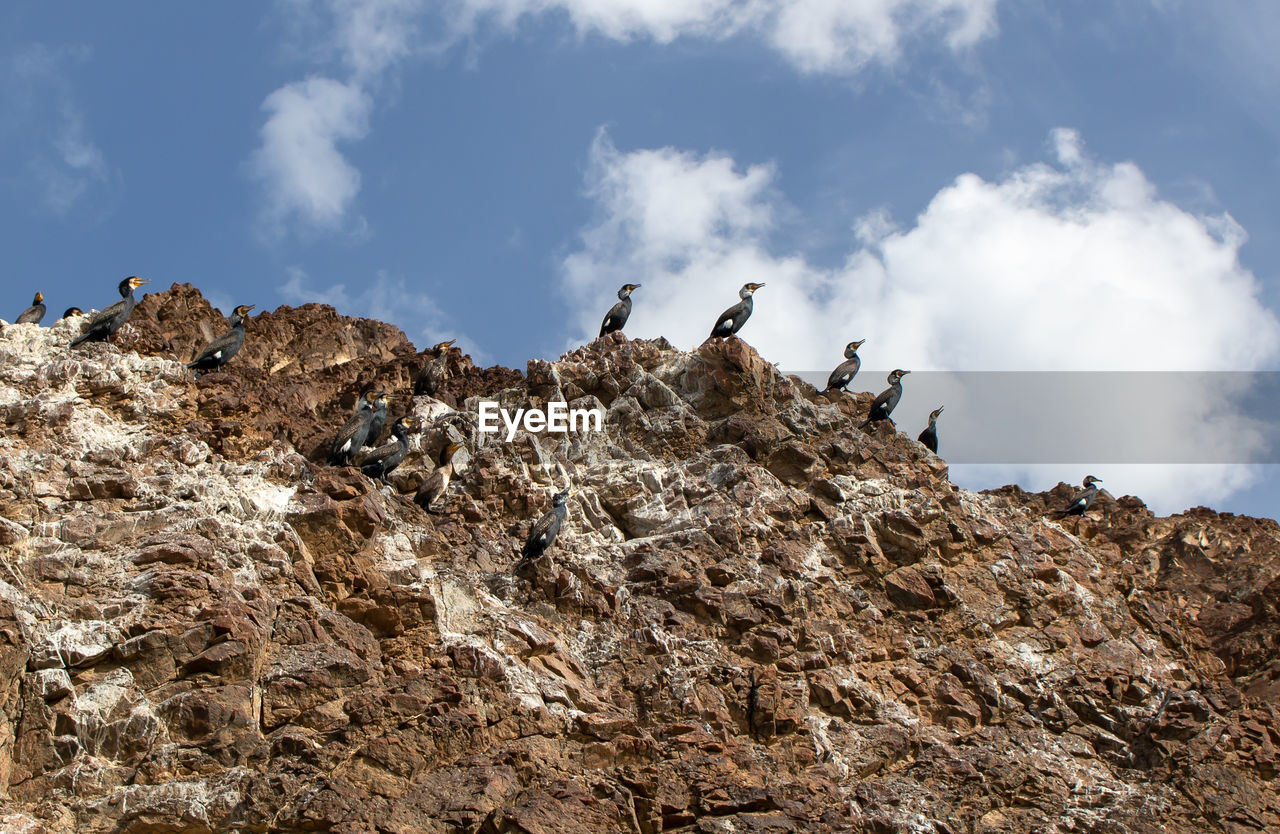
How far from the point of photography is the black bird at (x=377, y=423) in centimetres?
2045

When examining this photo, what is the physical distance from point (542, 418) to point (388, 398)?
2.94 meters

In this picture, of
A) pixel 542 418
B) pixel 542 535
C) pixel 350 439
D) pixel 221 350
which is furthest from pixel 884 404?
pixel 221 350

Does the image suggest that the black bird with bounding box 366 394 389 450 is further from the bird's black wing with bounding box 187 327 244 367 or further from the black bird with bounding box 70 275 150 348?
the black bird with bounding box 70 275 150 348

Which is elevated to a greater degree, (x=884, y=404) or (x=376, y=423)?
(x=884, y=404)

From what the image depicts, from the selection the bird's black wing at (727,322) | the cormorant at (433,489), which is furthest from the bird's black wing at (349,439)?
the bird's black wing at (727,322)

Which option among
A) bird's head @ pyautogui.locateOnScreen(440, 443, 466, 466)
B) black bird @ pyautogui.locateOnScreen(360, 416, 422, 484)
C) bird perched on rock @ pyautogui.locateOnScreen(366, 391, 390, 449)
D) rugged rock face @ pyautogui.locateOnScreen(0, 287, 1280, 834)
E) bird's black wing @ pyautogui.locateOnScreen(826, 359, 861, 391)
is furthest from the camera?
bird's black wing @ pyautogui.locateOnScreen(826, 359, 861, 391)

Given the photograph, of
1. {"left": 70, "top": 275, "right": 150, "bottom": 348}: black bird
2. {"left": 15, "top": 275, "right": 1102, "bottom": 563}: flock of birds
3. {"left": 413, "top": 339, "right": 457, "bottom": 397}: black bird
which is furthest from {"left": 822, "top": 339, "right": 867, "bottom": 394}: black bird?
{"left": 70, "top": 275, "right": 150, "bottom": 348}: black bird

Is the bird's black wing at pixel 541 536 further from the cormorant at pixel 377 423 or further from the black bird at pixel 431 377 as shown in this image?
the black bird at pixel 431 377

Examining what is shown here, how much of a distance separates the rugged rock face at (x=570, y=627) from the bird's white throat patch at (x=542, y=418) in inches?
12.5

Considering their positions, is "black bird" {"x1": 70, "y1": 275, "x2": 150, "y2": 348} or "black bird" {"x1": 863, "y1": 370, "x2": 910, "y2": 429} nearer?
"black bird" {"x1": 70, "y1": 275, "x2": 150, "y2": 348}

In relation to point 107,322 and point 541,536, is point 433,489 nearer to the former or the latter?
point 541,536

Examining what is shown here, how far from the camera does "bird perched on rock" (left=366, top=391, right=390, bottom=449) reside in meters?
20.4

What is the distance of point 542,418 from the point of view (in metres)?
22.3

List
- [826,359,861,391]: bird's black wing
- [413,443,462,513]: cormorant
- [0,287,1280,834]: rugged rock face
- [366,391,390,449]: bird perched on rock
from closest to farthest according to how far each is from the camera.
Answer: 1. [0,287,1280,834]: rugged rock face
2. [413,443,462,513]: cormorant
3. [366,391,390,449]: bird perched on rock
4. [826,359,861,391]: bird's black wing
